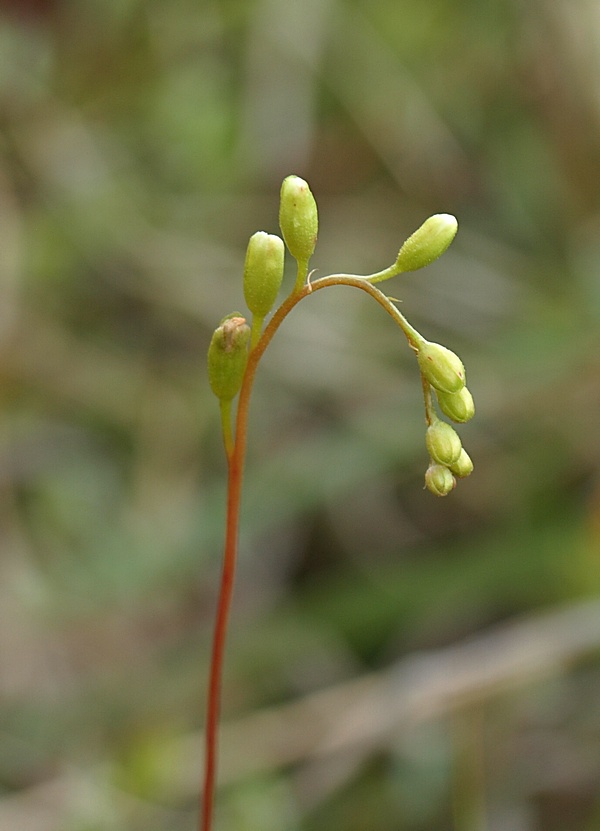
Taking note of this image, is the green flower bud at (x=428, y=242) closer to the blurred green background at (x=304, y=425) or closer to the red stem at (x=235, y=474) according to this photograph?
the red stem at (x=235, y=474)

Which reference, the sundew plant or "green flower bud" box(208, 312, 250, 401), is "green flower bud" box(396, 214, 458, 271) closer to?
the sundew plant

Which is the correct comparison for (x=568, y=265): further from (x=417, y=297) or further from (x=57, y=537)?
(x=57, y=537)

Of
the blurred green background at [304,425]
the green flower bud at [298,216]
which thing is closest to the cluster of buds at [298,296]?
the green flower bud at [298,216]

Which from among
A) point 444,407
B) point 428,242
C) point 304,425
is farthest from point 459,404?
point 304,425

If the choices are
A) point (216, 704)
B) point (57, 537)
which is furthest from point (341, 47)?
point (216, 704)

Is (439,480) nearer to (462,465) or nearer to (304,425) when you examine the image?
(462,465)

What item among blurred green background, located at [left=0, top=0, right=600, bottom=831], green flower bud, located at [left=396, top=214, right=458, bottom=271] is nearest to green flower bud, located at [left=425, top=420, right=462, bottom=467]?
green flower bud, located at [left=396, top=214, right=458, bottom=271]
